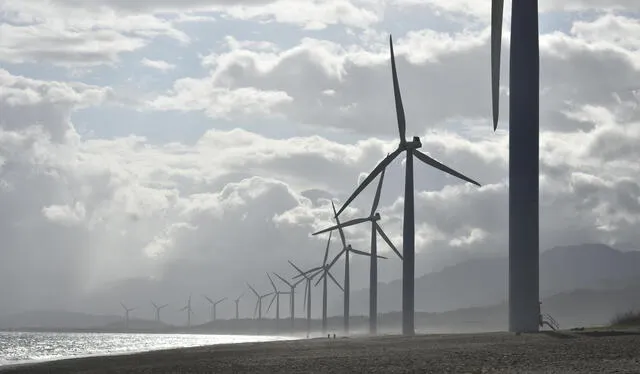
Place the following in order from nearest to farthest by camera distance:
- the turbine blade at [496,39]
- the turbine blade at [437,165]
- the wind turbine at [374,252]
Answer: the turbine blade at [496,39], the turbine blade at [437,165], the wind turbine at [374,252]

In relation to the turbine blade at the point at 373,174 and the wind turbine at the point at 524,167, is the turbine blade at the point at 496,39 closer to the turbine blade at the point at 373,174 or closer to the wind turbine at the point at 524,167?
the wind turbine at the point at 524,167

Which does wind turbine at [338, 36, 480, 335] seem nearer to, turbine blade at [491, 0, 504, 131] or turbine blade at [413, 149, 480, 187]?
turbine blade at [413, 149, 480, 187]

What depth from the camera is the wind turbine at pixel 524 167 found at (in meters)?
45.7

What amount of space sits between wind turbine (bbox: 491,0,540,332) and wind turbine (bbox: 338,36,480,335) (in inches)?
1036

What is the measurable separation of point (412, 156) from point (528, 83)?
3781 cm

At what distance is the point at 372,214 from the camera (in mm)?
116750

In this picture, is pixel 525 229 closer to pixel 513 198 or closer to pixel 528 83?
pixel 513 198

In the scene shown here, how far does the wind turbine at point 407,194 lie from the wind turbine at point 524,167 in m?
26.3

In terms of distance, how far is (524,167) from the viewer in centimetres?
4562

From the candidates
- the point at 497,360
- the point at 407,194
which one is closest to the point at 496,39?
the point at 497,360

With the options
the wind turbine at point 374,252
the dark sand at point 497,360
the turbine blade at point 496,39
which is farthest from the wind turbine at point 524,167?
the wind turbine at point 374,252

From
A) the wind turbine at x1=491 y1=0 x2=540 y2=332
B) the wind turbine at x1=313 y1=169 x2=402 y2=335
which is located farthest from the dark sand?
the wind turbine at x1=313 y1=169 x2=402 y2=335

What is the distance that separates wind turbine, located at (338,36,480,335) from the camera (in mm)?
78438

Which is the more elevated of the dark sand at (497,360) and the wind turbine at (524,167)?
the wind turbine at (524,167)
